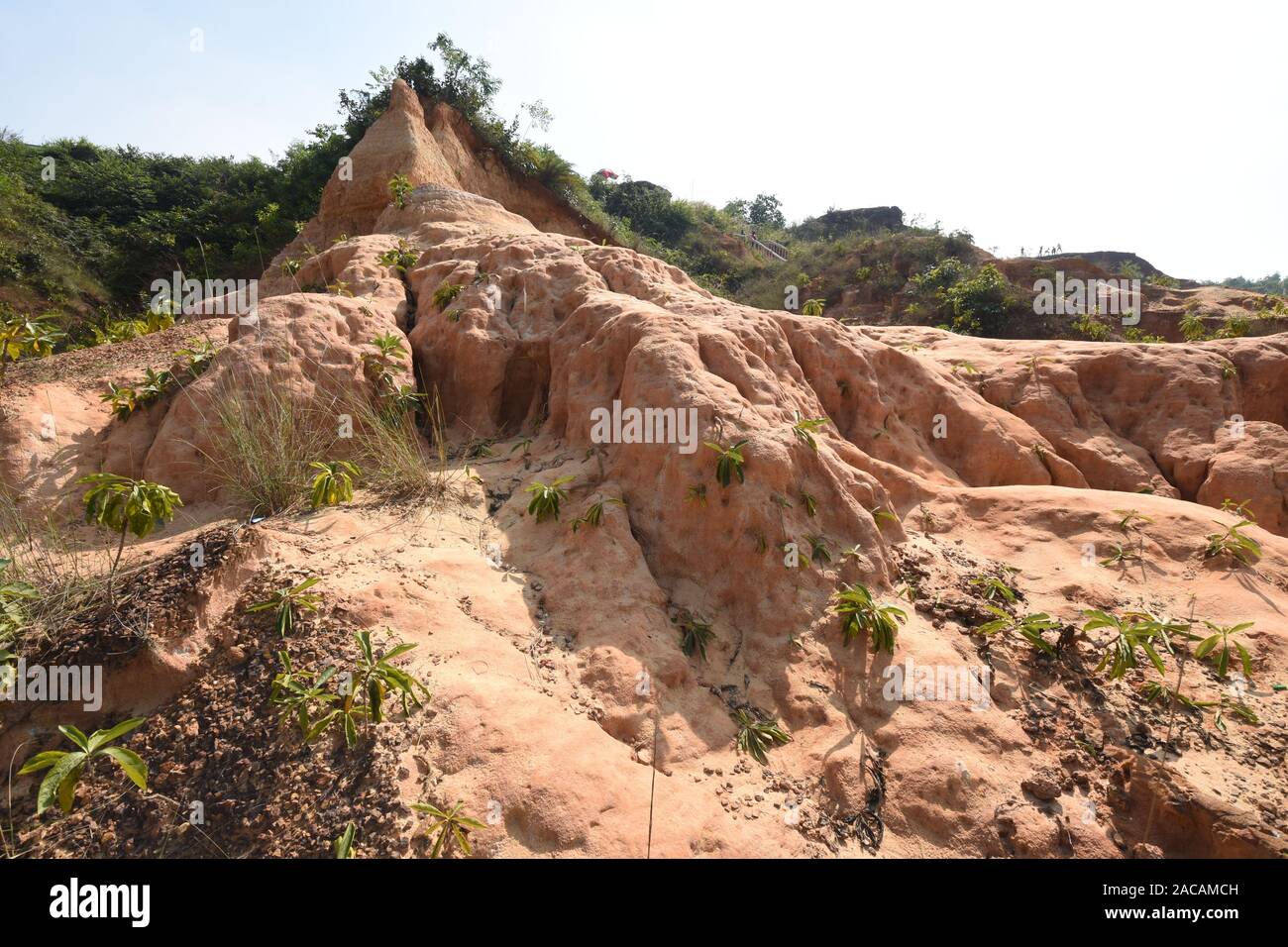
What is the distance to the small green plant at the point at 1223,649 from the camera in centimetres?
268

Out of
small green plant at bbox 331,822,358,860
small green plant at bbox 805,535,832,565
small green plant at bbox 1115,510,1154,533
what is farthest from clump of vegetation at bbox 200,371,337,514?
small green plant at bbox 1115,510,1154,533

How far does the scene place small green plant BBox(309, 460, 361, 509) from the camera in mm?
3342

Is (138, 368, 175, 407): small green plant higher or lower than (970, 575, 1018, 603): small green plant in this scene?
higher

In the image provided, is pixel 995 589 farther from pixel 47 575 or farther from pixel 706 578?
pixel 47 575

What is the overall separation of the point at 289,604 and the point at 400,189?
7876 mm

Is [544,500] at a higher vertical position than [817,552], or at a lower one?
higher

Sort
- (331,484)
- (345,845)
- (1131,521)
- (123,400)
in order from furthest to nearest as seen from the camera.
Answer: (123,400), (1131,521), (331,484), (345,845)

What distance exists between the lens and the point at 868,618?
2904mm

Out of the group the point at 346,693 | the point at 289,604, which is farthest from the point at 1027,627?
the point at 289,604

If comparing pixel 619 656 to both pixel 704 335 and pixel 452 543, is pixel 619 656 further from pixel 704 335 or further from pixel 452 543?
pixel 704 335

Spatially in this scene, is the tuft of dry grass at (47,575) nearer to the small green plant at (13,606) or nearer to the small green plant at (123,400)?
the small green plant at (13,606)

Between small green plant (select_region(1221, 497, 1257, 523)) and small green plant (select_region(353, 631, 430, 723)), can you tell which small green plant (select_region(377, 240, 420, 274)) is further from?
small green plant (select_region(1221, 497, 1257, 523))

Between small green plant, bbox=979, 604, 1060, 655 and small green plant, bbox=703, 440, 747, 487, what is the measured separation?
1494 mm
